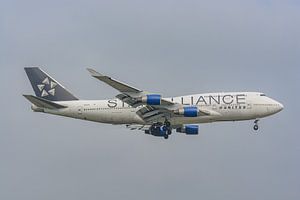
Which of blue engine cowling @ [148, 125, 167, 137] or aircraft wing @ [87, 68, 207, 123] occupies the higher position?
aircraft wing @ [87, 68, 207, 123]

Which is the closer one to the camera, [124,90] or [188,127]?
[124,90]

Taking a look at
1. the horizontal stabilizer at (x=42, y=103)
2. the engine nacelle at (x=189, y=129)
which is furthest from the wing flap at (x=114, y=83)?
the engine nacelle at (x=189, y=129)

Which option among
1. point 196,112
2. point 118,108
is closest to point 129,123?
point 118,108

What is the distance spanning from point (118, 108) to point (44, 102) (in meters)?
8.25

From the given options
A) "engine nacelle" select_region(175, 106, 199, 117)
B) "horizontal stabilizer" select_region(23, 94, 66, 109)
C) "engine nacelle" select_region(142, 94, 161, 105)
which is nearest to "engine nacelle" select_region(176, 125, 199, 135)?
"engine nacelle" select_region(175, 106, 199, 117)

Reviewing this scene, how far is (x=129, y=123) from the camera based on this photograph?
99.7m

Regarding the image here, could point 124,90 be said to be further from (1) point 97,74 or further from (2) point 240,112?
(2) point 240,112

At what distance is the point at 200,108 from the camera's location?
96.4 m

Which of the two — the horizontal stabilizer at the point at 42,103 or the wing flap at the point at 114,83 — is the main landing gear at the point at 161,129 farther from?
the horizontal stabilizer at the point at 42,103

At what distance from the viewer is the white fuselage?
9631cm

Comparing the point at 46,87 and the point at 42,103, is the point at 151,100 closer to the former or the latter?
the point at 42,103

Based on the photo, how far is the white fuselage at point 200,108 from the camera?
9631 centimetres

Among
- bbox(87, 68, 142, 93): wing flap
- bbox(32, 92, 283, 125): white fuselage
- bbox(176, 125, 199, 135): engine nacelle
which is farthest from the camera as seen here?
bbox(176, 125, 199, 135): engine nacelle

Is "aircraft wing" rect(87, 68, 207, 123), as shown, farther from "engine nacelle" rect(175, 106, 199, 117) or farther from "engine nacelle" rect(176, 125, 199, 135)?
"engine nacelle" rect(176, 125, 199, 135)
